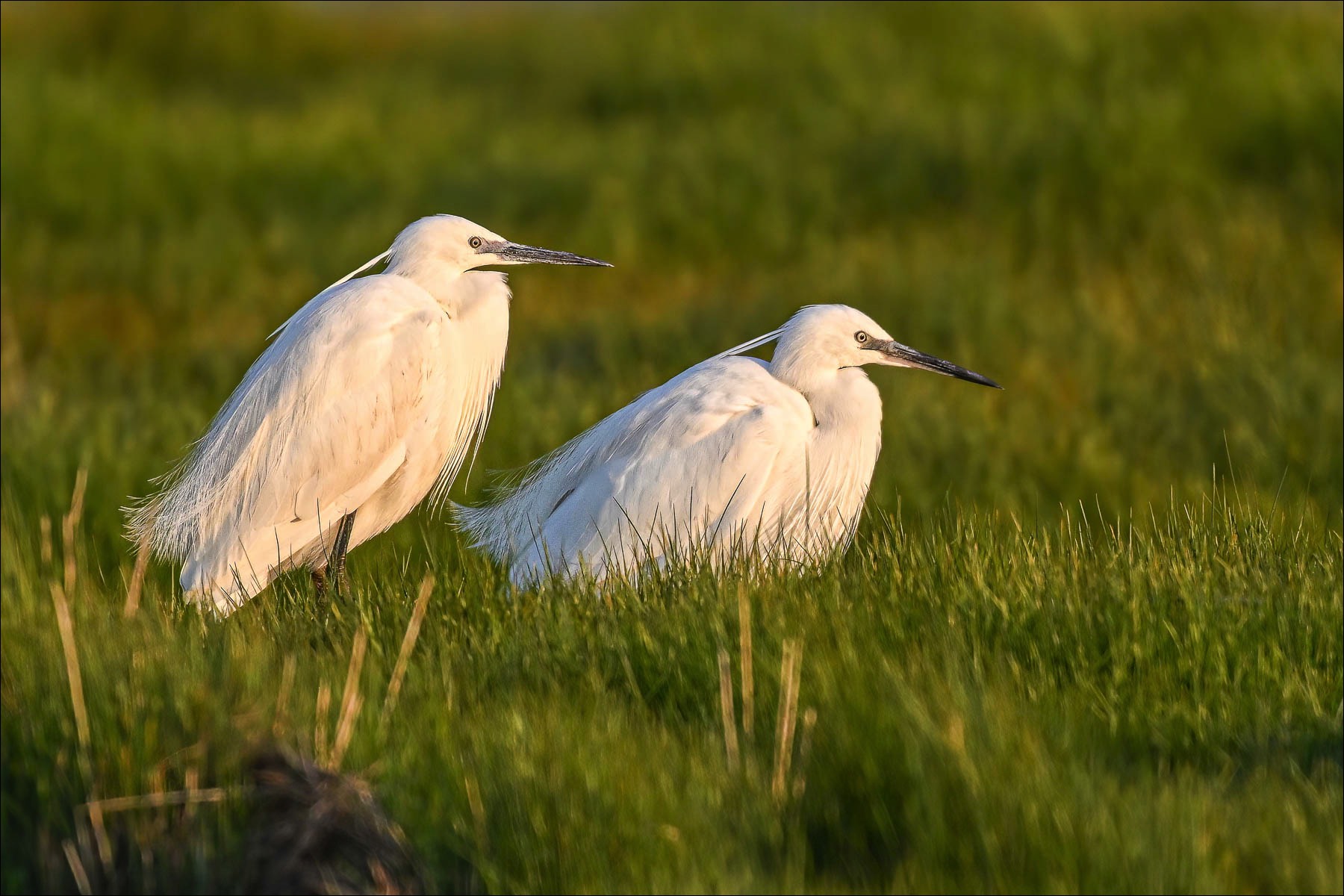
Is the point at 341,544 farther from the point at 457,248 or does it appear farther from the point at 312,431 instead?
the point at 457,248

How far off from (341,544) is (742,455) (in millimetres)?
1482

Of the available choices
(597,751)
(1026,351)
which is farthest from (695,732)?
(1026,351)

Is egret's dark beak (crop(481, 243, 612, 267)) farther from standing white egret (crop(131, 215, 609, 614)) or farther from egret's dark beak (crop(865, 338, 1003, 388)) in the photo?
egret's dark beak (crop(865, 338, 1003, 388))

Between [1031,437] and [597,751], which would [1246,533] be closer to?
[597,751]

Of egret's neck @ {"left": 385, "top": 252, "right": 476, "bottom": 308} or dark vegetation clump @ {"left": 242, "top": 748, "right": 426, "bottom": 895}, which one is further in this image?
egret's neck @ {"left": 385, "top": 252, "right": 476, "bottom": 308}

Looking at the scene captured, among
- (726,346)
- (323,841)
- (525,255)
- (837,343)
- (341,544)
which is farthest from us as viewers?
(726,346)

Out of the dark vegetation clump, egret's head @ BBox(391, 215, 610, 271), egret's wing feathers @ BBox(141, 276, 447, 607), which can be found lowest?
the dark vegetation clump

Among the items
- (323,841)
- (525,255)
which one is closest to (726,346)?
(525,255)

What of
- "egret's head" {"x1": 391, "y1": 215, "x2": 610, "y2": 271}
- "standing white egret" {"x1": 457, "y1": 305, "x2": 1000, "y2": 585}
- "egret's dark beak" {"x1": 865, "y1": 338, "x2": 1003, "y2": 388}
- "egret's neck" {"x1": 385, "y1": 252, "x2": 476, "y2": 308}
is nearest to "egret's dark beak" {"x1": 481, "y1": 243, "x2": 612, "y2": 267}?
"egret's head" {"x1": 391, "y1": 215, "x2": 610, "y2": 271}

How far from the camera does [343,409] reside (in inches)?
196

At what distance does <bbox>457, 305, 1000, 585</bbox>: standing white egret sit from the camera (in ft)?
15.3

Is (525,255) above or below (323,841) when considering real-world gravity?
above

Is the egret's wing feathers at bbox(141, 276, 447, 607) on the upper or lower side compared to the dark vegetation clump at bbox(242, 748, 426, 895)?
upper

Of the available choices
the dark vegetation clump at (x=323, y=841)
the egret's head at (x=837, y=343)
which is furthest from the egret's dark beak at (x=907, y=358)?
the dark vegetation clump at (x=323, y=841)
